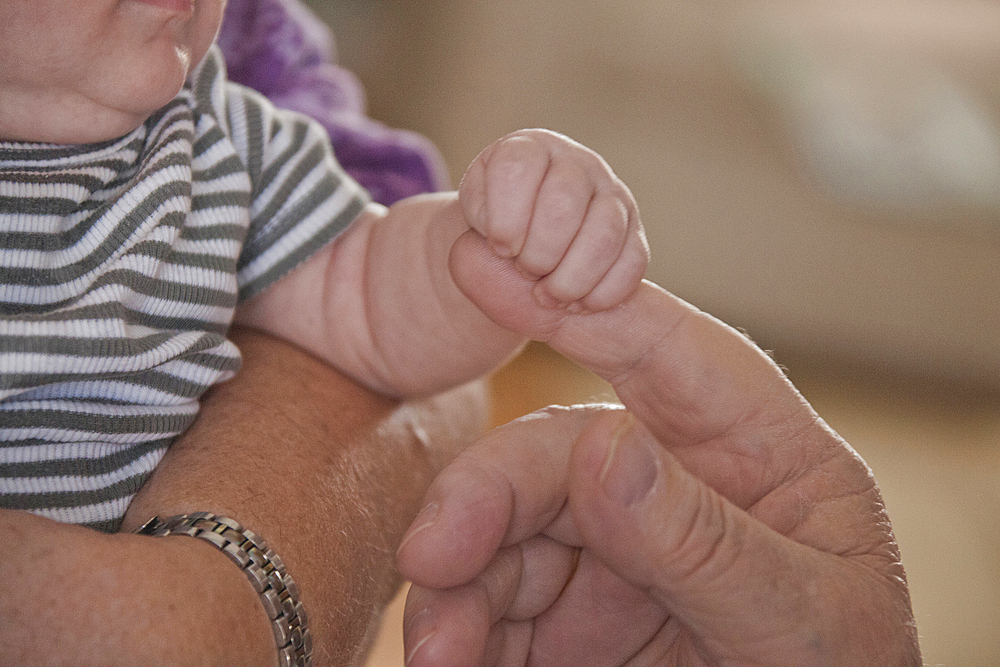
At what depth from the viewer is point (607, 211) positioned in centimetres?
56

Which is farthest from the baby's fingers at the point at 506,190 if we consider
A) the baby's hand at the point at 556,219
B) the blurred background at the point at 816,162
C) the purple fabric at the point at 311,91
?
the blurred background at the point at 816,162

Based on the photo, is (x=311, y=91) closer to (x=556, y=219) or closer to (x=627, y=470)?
(x=556, y=219)

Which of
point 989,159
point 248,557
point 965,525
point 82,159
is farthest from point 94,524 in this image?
point 989,159

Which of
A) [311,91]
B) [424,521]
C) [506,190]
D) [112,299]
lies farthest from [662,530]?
[311,91]

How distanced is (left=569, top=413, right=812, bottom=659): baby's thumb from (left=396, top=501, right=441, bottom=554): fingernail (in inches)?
3.0

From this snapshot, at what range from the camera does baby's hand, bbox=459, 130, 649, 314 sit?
0.54 meters

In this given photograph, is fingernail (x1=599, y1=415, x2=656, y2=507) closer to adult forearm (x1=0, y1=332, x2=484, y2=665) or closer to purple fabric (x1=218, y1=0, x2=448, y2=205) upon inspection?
adult forearm (x1=0, y1=332, x2=484, y2=665)

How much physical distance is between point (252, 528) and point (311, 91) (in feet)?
2.46

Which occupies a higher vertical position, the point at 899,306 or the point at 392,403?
the point at 392,403

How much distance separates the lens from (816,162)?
2.24 meters

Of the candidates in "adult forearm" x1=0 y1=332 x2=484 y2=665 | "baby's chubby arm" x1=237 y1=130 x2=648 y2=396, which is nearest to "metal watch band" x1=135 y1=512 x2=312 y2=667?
"adult forearm" x1=0 y1=332 x2=484 y2=665

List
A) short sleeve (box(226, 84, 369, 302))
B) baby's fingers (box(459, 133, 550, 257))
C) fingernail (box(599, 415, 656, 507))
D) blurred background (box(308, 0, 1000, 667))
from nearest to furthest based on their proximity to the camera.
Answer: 1. fingernail (box(599, 415, 656, 507))
2. baby's fingers (box(459, 133, 550, 257))
3. short sleeve (box(226, 84, 369, 302))
4. blurred background (box(308, 0, 1000, 667))

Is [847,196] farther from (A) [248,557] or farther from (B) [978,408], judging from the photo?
(A) [248,557]

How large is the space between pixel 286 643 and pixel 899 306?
198cm
